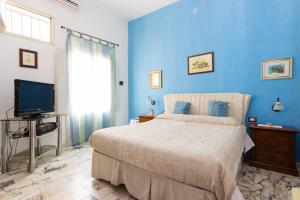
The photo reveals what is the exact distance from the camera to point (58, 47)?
3307mm

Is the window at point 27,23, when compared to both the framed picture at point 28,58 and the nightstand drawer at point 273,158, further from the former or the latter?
the nightstand drawer at point 273,158

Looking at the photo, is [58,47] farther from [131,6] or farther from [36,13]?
[131,6]

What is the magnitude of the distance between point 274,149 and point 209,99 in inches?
51.0

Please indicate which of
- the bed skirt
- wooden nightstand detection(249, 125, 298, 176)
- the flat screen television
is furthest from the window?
wooden nightstand detection(249, 125, 298, 176)

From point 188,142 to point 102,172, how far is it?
1.14 meters

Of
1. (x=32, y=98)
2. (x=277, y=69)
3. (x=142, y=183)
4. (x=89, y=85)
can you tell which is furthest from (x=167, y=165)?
(x=89, y=85)

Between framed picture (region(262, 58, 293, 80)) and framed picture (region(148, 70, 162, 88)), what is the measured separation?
2.17 m

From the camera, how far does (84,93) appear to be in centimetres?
367

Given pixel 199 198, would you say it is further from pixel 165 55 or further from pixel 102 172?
pixel 165 55

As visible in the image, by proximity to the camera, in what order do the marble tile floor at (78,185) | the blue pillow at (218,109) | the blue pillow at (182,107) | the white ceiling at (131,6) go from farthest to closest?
the white ceiling at (131,6)
the blue pillow at (182,107)
the blue pillow at (218,109)
the marble tile floor at (78,185)

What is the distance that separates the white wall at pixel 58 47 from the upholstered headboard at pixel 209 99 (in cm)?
160

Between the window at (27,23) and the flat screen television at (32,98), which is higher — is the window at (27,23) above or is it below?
above

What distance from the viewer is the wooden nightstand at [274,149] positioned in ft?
7.49

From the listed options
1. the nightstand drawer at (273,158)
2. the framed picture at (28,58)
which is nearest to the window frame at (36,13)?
the framed picture at (28,58)
